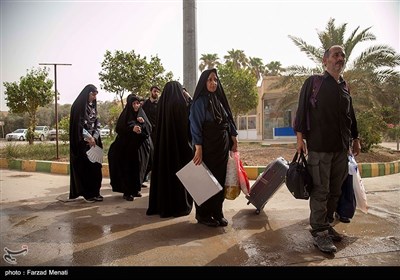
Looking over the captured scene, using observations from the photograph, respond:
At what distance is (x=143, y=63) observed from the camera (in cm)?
1399

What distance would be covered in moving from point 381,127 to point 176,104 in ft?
28.2

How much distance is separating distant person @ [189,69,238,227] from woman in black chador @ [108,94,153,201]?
1.60 meters

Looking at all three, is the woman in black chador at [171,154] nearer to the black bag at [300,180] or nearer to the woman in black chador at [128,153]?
the woman in black chador at [128,153]

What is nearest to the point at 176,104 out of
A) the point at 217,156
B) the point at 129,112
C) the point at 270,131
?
the point at 217,156

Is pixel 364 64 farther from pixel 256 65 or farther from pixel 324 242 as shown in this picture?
pixel 256 65

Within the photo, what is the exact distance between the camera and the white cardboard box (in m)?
3.06

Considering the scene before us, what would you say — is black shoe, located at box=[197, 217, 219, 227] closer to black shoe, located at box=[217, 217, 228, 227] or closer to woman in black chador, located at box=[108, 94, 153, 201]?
black shoe, located at box=[217, 217, 228, 227]

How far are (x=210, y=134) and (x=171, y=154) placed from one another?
0.71 metres

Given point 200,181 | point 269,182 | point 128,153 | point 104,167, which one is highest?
point 128,153

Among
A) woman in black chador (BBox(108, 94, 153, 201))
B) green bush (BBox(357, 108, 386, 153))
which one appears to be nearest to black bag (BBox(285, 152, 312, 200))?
woman in black chador (BBox(108, 94, 153, 201))

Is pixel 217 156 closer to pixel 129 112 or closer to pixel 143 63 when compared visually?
pixel 129 112

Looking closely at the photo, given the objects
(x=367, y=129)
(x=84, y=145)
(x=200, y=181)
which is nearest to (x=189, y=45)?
(x=84, y=145)

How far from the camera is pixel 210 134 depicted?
129 inches

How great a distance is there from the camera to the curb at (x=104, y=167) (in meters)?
6.30
